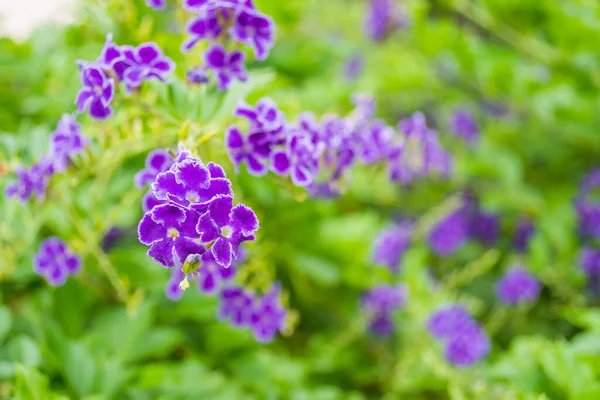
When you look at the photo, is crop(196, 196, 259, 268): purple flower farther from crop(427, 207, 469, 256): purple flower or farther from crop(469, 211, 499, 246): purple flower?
crop(469, 211, 499, 246): purple flower

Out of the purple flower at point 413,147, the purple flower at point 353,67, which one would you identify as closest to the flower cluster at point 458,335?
the purple flower at point 413,147

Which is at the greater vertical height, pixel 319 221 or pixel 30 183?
pixel 319 221

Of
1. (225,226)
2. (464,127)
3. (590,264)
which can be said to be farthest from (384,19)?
(225,226)

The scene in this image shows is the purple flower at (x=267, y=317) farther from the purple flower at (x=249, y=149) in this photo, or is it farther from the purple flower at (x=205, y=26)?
the purple flower at (x=205, y=26)

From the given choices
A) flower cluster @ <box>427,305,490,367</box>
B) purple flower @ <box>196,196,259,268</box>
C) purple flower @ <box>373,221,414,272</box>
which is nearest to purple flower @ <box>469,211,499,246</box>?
A: purple flower @ <box>373,221,414,272</box>

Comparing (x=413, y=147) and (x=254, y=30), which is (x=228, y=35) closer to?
(x=254, y=30)

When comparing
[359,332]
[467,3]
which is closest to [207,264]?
[359,332]

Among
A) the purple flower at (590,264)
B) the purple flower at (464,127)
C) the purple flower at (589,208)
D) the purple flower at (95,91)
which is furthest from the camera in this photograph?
the purple flower at (464,127)
